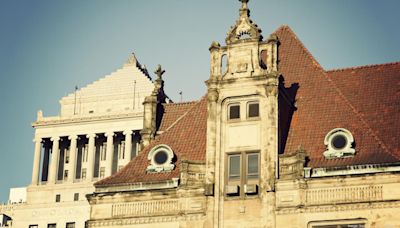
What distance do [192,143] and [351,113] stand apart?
748 cm

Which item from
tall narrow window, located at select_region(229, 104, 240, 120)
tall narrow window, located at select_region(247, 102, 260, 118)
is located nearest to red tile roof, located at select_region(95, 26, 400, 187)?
tall narrow window, located at select_region(247, 102, 260, 118)

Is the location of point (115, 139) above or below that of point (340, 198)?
above

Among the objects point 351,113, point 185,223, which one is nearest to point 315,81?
point 351,113

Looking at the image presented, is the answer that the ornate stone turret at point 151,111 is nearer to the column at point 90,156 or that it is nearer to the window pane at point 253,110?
the window pane at point 253,110

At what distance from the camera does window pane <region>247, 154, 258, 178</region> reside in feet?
132

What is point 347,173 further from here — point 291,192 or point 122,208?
point 122,208

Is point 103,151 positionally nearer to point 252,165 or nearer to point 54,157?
point 54,157

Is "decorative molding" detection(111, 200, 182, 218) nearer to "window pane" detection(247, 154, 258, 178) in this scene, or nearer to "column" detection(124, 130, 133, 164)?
"window pane" detection(247, 154, 258, 178)

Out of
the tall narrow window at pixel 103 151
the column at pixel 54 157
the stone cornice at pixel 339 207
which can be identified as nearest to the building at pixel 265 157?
the stone cornice at pixel 339 207

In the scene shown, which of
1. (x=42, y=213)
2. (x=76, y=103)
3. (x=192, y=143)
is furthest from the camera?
(x=76, y=103)

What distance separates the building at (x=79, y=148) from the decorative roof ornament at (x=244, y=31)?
68031mm

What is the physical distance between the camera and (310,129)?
4150cm

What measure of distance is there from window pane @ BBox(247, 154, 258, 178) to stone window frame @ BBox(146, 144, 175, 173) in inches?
152

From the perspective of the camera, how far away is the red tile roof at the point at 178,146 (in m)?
42.2
